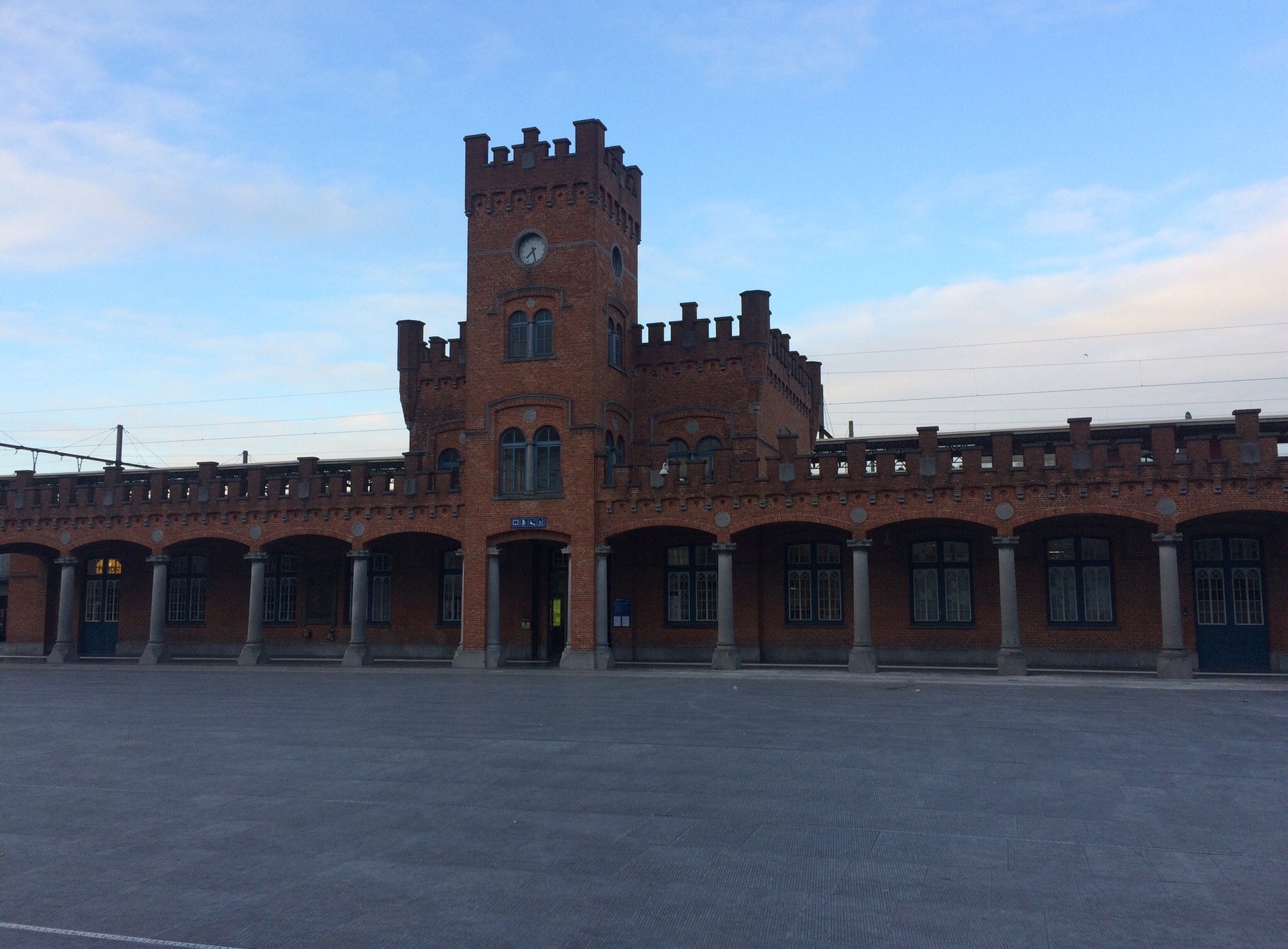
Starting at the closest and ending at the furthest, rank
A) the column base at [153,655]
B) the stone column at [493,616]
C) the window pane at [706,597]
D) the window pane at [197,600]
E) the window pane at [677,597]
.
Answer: the stone column at [493,616] < the window pane at [706,597] < the window pane at [677,597] < the column base at [153,655] < the window pane at [197,600]

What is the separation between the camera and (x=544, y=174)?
3100cm

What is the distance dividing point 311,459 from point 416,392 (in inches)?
179

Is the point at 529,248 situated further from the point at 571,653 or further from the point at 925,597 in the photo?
the point at 925,597

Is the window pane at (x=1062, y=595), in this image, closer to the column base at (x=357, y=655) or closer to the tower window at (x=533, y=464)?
the tower window at (x=533, y=464)

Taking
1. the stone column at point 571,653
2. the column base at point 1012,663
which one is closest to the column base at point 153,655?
the stone column at point 571,653

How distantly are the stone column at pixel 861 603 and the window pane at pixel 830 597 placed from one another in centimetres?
279

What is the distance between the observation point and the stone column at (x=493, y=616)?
2970cm

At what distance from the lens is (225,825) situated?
9.56m

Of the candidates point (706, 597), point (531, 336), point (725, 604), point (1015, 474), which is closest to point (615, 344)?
point (531, 336)

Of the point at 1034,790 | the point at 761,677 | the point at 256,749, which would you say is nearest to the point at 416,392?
the point at 761,677

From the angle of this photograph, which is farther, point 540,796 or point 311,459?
point 311,459

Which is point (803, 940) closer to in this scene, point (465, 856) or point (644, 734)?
point (465, 856)

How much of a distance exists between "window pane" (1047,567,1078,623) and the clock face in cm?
1788

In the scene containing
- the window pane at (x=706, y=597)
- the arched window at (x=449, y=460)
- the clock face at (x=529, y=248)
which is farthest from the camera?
the arched window at (x=449, y=460)
